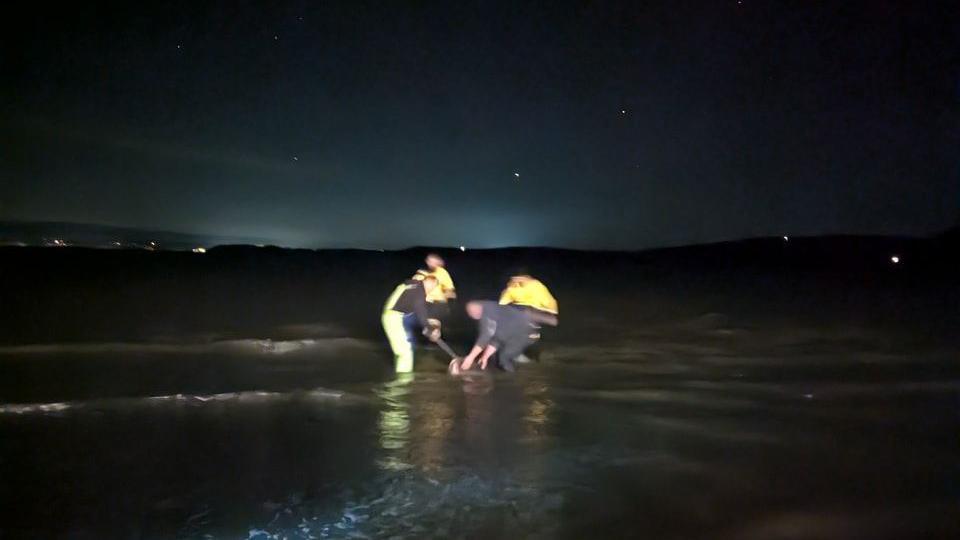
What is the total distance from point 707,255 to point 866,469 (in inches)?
2798

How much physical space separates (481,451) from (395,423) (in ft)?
4.91

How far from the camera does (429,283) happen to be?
12.3m

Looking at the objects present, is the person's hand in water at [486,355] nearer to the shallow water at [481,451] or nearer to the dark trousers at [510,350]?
the dark trousers at [510,350]

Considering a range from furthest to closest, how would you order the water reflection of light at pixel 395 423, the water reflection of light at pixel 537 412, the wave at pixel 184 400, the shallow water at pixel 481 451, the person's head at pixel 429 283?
the person's head at pixel 429 283 → the wave at pixel 184 400 → the water reflection of light at pixel 537 412 → the water reflection of light at pixel 395 423 → the shallow water at pixel 481 451

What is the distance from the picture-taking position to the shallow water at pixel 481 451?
18.5ft

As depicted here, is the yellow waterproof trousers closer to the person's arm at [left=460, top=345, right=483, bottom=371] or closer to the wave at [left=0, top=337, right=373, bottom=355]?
the person's arm at [left=460, top=345, right=483, bottom=371]

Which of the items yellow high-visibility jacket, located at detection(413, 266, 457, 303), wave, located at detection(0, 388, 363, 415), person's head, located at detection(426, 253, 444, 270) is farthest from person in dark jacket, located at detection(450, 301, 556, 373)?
wave, located at detection(0, 388, 363, 415)

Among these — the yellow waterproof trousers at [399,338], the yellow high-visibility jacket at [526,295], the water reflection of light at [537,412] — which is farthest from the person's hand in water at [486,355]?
the yellow waterproof trousers at [399,338]

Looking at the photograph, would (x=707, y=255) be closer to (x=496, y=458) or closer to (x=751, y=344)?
(x=751, y=344)

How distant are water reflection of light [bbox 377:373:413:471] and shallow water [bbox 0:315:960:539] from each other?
3 centimetres

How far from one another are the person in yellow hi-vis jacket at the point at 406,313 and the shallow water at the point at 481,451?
1.43 feet

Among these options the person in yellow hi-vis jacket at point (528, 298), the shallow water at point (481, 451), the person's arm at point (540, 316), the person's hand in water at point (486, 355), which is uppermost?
the person in yellow hi-vis jacket at point (528, 298)

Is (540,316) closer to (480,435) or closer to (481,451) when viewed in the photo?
(480,435)

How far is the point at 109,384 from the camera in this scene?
1145cm
